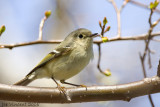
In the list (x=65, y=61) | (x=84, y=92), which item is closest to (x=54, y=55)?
(x=65, y=61)

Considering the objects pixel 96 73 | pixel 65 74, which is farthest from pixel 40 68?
pixel 96 73

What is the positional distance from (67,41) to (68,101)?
1.08m

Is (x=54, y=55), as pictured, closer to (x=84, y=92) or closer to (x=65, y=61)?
(x=65, y=61)

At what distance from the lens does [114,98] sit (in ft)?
6.33

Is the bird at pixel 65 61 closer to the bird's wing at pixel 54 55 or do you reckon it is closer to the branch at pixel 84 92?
the bird's wing at pixel 54 55

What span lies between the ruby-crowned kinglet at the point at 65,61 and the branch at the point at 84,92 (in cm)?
50

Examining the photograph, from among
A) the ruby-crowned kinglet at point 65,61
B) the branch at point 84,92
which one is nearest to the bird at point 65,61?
the ruby-crowned kinglet at point 65,61

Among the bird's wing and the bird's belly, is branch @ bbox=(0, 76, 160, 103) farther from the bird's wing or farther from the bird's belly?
the bird's wing

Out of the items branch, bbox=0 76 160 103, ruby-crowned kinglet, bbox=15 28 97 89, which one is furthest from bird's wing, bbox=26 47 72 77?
branch, bbox=0 76 160 103

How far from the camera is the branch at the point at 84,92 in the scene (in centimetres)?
188

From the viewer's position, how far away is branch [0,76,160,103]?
74.1 inches

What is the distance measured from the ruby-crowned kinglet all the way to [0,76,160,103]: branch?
50 centimetres

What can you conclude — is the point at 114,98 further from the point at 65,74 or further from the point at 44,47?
the point at 44,47

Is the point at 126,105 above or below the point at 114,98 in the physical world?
below
